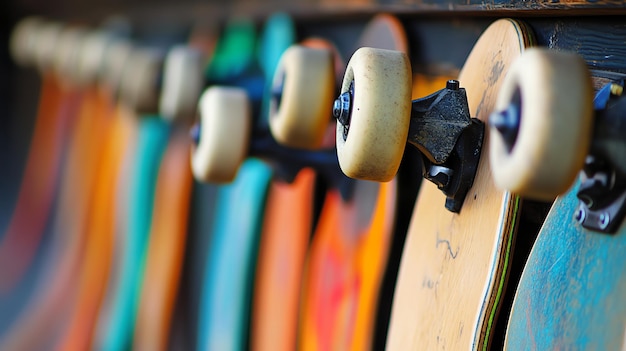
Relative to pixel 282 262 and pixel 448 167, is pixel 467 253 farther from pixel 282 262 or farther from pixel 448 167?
pixel 282 262

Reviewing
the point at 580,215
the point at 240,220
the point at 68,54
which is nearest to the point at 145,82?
the point at 240,220

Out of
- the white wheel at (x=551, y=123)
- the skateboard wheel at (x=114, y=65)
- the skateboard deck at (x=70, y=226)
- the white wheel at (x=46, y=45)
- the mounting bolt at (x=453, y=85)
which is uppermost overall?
the white wheel at (x=46, y=45)

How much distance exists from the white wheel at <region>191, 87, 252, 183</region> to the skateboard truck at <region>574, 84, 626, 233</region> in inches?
18.2

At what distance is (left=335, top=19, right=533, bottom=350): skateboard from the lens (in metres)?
0.50

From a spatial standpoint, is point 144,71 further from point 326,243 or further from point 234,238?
point 326,243

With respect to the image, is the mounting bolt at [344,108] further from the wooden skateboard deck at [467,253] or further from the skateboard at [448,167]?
the wooden skateboard deck at [467,253]

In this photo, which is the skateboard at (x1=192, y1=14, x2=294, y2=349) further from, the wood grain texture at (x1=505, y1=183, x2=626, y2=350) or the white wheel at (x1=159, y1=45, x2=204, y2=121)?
the wood grain texture at (x1=505, y1=183, x2=626, y2=350)

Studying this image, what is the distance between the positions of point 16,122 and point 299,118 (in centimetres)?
276

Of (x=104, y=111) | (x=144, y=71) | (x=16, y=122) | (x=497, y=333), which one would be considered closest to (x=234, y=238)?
(x=144, y=71)

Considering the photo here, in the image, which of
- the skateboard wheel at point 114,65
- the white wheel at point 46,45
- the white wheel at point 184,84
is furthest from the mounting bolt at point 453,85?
the white wheel at point 46,45

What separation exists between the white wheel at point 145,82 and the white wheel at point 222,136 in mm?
568

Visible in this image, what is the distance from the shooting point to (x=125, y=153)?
6.38 ft

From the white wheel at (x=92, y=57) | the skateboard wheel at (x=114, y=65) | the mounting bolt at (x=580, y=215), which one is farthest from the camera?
the white wheel at (x=92, y=57)

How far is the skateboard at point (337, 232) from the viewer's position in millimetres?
792
